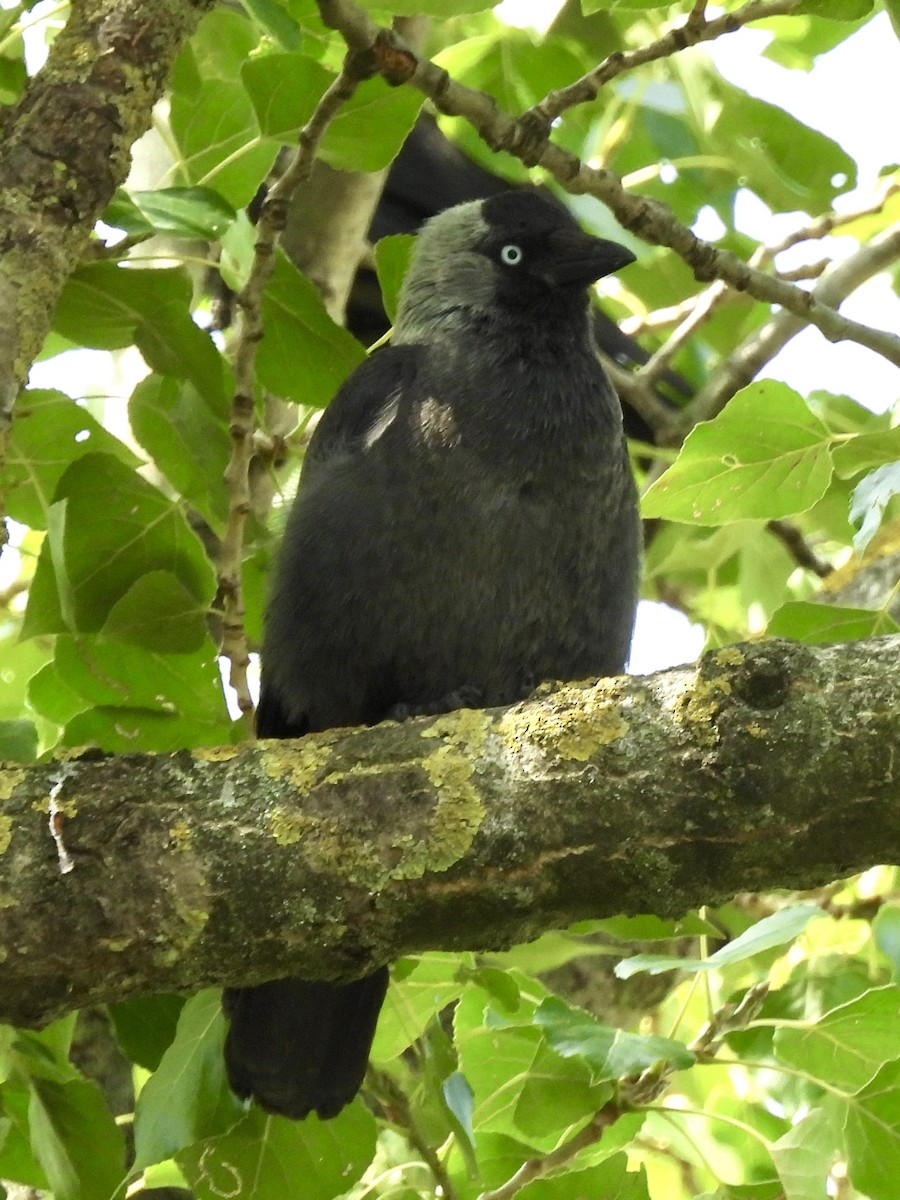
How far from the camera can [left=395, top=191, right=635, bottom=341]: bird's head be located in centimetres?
316

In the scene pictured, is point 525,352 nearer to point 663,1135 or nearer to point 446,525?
point 446,525

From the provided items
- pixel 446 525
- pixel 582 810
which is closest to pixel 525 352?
pixel 446 525

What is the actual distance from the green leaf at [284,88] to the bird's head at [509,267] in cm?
72

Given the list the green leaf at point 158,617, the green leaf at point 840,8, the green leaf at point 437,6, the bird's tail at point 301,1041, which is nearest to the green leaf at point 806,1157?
the bird's tail at point 301,1041

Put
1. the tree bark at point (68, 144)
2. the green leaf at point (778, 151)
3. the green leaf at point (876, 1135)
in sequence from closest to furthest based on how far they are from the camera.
Answer: the tree bark at point (68, 144) < the green leaf at point (876, 1135) < the green leaf at point (778, 151)

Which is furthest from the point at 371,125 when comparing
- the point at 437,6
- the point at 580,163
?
the point at 580,163

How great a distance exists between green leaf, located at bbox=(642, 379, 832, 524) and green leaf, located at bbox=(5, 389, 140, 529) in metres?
0.98

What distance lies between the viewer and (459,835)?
5.61 ft

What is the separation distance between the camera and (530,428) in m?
2.74

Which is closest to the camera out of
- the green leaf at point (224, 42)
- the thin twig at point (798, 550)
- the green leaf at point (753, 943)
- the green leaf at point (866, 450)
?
the green leaf at point (753, 943)

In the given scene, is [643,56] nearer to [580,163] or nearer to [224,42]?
[580,163]

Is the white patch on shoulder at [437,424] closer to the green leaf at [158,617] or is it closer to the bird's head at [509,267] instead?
the bird's head at [509,267]

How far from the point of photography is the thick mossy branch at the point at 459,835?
65.2 inches

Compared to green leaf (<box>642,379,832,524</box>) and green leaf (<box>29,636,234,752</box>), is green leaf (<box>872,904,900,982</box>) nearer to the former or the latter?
green leaf (<box>642,379,832,524</box>)
